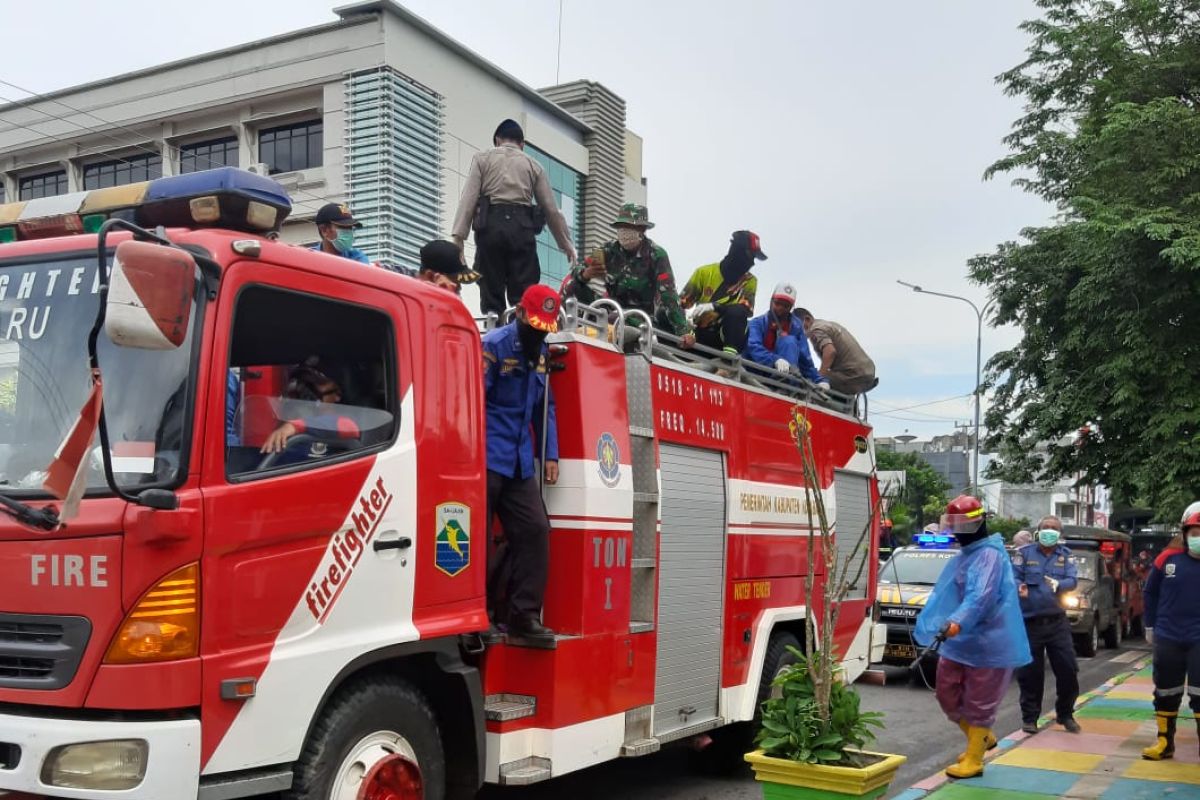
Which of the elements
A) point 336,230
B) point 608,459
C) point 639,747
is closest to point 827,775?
point 639,747

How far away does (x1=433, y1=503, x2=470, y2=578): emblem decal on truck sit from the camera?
4.81m

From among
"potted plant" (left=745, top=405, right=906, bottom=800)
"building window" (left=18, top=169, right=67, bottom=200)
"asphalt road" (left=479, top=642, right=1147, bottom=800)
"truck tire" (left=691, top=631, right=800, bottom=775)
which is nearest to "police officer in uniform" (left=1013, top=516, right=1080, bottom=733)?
"asphalt road" (left=479, top=642, right=1147, bottom=800)

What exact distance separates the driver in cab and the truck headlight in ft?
3.52

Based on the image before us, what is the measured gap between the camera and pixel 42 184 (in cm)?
2753

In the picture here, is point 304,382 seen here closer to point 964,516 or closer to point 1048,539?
point 964,516

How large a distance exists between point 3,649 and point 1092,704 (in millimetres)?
11048

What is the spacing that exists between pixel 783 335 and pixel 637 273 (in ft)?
5.43

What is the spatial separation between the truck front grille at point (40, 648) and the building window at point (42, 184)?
84.8ft

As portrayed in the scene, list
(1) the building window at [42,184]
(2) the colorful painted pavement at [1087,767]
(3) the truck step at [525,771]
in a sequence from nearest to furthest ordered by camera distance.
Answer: (3) the truck step at [525,771], (2) the colorful painted pavement at [1087,767], (1) the building window at [42,184]

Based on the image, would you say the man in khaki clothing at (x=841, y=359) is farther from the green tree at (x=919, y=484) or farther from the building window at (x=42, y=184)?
the green tree at (x=919, y=484)

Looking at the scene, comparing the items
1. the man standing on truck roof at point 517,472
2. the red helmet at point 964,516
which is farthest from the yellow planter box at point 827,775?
the red helmet at point 964,516

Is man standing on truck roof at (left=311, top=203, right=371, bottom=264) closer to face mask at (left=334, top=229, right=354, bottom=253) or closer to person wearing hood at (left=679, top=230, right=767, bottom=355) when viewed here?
face mask at (left=334, top=229, right=354, bottom=253)

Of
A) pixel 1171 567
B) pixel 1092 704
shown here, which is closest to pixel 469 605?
pixel 1171 567

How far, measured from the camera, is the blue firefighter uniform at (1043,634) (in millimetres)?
10180
